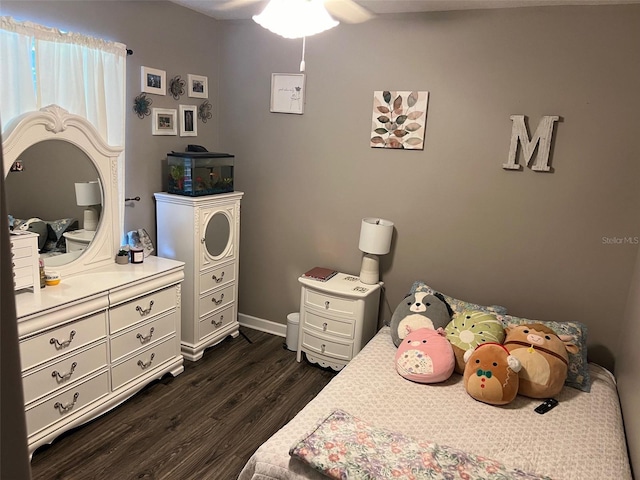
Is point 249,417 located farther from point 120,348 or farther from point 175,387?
point 120,348

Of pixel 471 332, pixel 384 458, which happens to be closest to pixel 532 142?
pixel 471 332

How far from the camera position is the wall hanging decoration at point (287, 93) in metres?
3.46

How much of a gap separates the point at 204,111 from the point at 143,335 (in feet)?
5.83

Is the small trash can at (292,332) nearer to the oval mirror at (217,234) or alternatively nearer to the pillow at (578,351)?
the oval mirror at (217,234)

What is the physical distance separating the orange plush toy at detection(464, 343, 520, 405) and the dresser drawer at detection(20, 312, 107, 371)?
6.35ft

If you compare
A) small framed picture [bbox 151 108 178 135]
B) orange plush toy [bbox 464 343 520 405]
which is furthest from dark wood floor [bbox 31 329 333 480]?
small framed picture [bbox 151 108 178 135]

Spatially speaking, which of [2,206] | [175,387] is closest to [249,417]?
[175,387]

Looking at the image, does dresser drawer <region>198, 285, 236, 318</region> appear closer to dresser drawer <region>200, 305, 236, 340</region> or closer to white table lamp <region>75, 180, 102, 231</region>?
dresser drawer <region>200, 305, 236, 340</region>

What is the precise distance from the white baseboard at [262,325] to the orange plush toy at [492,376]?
71.2 inches

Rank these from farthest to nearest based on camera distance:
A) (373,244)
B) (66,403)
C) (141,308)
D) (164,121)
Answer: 1. (164,121)
2. (373,244)
3. (141,308)
4. (66,403)

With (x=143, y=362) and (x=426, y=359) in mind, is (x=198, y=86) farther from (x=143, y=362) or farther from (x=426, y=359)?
(x=426, y=359)

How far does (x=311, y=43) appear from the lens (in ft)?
11.0

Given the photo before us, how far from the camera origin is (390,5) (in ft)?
9.70

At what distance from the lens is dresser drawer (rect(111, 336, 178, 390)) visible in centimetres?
269
